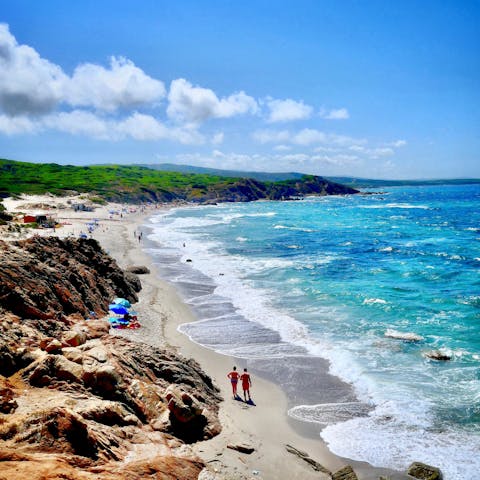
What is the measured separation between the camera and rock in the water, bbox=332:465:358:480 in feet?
40.5

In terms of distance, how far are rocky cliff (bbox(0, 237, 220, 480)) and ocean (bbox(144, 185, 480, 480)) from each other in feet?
17.8

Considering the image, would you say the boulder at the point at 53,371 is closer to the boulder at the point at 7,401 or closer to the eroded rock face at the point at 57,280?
the boulder at the point at 7,401

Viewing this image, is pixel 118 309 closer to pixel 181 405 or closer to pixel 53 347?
pixel 53 347

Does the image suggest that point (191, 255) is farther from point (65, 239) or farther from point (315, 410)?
point (315, 410)

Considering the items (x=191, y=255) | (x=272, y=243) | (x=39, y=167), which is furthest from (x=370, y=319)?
(x=39, y=167)

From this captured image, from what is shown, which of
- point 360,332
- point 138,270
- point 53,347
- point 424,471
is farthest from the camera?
point 138,270

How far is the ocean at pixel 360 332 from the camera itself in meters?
15.3

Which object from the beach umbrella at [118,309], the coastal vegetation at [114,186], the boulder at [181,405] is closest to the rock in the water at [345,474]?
the boulder at [181,405]

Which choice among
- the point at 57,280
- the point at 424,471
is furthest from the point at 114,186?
the point at 424,471

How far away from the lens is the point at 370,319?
89.5 feet

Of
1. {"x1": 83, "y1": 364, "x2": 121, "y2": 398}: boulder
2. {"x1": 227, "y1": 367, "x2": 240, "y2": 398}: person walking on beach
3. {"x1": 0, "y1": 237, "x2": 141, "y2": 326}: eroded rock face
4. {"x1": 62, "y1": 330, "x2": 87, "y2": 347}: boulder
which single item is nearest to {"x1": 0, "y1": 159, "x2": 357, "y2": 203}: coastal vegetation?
{"x1": 0, "y1": 237, "x2": 141, "y2": 326}: eroded rock face

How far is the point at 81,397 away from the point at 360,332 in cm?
1825

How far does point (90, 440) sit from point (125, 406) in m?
2.66

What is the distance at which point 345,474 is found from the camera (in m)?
12.5
